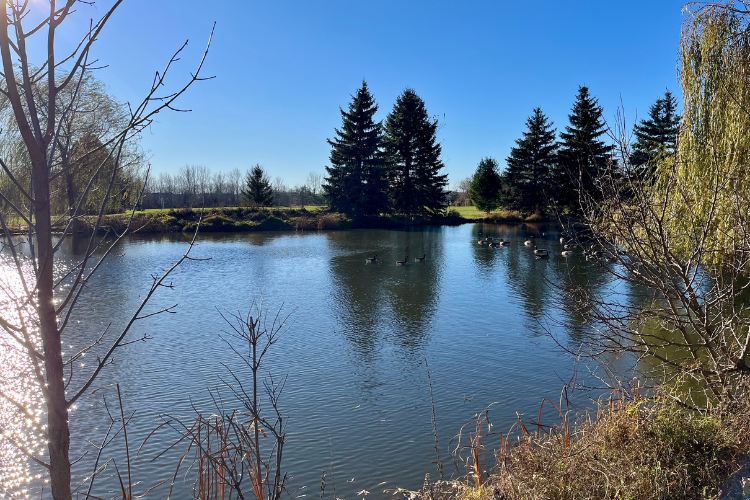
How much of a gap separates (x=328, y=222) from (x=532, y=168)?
1594 cm

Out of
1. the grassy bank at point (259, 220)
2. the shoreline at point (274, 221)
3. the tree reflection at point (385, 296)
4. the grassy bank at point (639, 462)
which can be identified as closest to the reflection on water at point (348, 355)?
the tree reflection at point (385, 296)

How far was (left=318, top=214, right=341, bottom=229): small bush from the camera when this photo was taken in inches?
1528

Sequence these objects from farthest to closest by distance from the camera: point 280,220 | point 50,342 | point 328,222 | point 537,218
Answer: point 537,218 → point 280,220 → point 328,222 → point 50,342

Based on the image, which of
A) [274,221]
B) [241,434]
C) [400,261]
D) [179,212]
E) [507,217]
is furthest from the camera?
[507,217]

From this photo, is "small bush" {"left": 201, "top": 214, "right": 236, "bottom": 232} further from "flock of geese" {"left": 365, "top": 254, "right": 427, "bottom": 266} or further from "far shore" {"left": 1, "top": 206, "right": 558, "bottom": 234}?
"flock of geese" {"left": 365, "top": 254, "right": 427, "bottom": 266}

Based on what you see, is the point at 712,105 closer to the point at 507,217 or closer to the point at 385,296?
the point at 385,296

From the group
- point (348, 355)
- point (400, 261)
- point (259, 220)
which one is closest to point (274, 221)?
point (259, 220)

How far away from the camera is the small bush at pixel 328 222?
127ft

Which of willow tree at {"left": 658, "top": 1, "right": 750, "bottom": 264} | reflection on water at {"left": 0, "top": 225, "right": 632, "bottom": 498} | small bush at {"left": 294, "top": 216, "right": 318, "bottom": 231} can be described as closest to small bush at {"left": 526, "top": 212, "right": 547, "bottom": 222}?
small bush at {"left": 294, "top": 216, "right": 318, "bottom": 231}

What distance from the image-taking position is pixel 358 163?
135 feet

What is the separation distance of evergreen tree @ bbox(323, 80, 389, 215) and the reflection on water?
19.6 metres

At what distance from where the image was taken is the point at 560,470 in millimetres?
4449

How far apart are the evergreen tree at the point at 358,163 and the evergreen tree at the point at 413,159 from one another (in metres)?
1.92

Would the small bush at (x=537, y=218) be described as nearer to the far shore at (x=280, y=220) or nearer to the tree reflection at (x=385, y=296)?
the far shore at (x=280, y=220)
